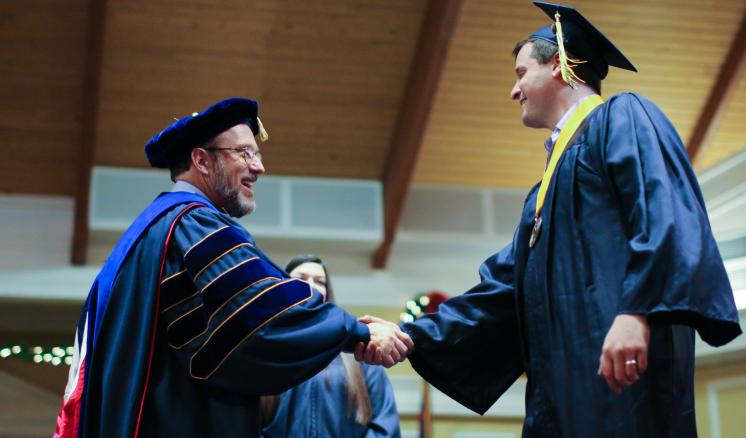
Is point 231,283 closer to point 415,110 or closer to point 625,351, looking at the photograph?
point 625,351

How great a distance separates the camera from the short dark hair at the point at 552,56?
9.96 ft

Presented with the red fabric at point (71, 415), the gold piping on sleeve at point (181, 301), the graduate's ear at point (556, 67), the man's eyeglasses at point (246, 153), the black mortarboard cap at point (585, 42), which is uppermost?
the black mortarboard cap at point (585, 42)

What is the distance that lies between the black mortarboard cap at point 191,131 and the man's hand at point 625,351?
1.46 m

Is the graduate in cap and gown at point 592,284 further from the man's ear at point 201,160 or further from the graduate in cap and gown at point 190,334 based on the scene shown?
the man's ear at point 201,160

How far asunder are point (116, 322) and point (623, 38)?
6459 millimetres

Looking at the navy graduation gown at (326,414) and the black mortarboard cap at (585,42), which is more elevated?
the black mortarboard cap at (585,42)

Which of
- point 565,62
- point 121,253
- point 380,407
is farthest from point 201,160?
point 380,407

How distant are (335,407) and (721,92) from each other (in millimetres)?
5948

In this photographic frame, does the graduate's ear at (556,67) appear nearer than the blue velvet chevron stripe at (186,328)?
No

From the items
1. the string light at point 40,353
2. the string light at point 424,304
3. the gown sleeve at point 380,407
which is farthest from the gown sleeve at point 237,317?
the string light at point 40,353

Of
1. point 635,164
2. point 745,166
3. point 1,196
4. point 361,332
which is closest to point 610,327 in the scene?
point 635,164

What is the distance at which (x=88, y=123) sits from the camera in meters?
8.23

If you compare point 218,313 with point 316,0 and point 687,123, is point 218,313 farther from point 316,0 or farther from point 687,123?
point 687,123

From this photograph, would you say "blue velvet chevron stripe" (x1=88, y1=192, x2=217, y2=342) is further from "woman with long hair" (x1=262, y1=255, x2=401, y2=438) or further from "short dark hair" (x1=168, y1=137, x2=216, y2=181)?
"woman with long hair" (x1=262, y1=255, x2=401, y2=438)
